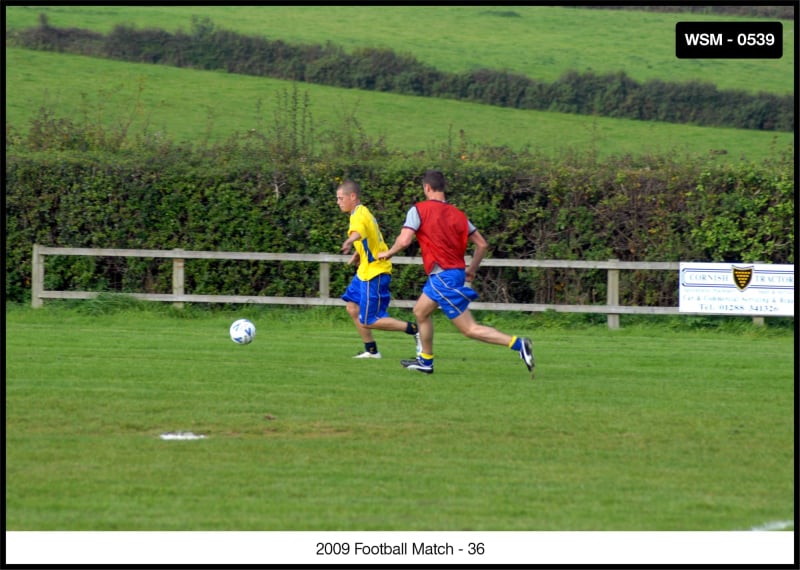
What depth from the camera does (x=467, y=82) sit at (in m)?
33.8

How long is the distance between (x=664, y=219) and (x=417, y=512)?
43.0ft

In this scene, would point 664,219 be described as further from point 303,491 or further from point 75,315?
point 303,491

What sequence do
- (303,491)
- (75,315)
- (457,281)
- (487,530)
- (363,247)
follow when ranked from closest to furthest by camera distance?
(487,530)
(303,491)
(457,281)
(363,247)
(75,315)

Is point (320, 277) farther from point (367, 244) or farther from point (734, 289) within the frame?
point (734, 289)

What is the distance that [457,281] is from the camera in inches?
482

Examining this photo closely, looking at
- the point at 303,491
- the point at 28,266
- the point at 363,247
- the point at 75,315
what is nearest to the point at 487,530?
the point at 303,491

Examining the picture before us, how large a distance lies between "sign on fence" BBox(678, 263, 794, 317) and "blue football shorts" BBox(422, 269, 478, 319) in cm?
701

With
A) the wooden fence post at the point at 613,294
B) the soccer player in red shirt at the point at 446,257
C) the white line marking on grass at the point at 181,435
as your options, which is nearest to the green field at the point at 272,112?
the wooden fence post at the point at 613,294

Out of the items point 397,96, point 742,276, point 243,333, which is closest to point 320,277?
point 243,333

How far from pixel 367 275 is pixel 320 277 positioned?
5553mm

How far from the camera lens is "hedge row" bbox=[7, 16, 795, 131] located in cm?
3300

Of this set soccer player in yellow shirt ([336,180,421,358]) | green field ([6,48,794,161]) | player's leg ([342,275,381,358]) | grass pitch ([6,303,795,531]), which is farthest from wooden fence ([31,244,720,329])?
green field ([6,48,794,161])

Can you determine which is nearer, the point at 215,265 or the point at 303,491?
the point at 303,491

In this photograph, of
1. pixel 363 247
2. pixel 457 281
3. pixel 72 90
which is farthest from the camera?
pixel 72 90
